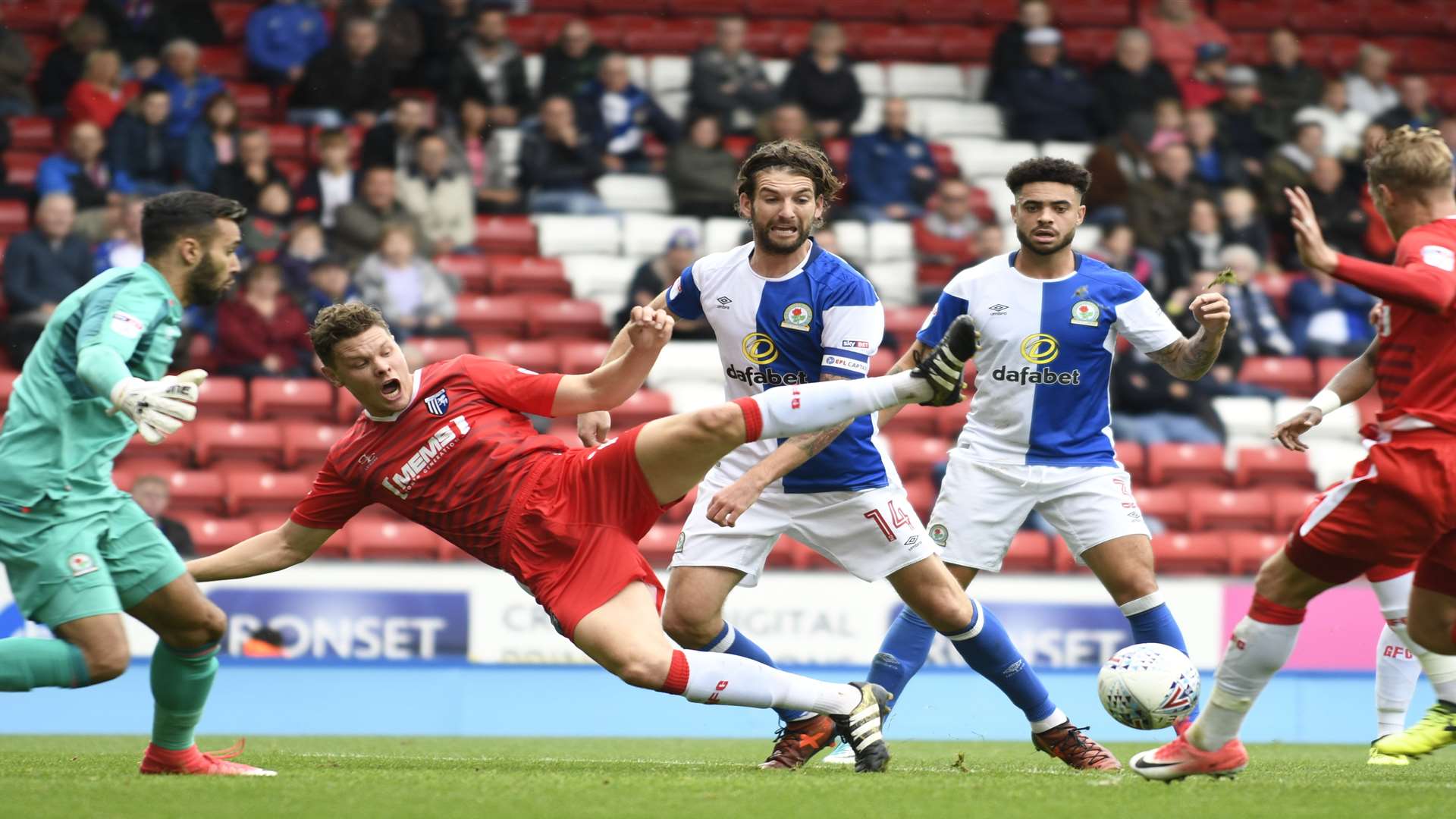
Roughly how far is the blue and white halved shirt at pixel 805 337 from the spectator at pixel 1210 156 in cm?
965

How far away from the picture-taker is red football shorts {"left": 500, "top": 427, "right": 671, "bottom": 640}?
580 centimetres

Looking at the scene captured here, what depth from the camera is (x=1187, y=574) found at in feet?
38.1

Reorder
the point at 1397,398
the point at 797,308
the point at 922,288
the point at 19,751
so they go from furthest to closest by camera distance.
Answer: the point at 922,288 → the point at 19,751 → the point at 797,308 → the point at 1397,398

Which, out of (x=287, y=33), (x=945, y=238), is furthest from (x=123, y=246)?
(x=945, y=238)

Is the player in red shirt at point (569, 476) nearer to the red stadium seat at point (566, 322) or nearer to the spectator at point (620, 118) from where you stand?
the red stadium seat at point (566, 322)

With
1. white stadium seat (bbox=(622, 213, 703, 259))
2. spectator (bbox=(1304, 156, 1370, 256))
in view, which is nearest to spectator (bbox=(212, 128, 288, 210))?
white stadium seat (bbox=(622, 213, 703, 259))

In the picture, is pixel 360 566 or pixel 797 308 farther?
pixel 360 566

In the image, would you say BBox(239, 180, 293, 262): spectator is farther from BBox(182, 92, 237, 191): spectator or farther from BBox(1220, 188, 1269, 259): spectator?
BBox(1220, 188, 1269, 259): spectator

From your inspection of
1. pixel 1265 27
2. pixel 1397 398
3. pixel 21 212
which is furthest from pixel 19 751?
pixel 1265 27

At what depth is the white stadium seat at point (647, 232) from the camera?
14.3 metres

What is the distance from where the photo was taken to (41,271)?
11984mm

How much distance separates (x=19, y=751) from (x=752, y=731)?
14.2 ft

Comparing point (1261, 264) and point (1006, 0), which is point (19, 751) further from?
point (1006, 0)

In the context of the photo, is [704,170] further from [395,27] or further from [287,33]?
[287,33]
